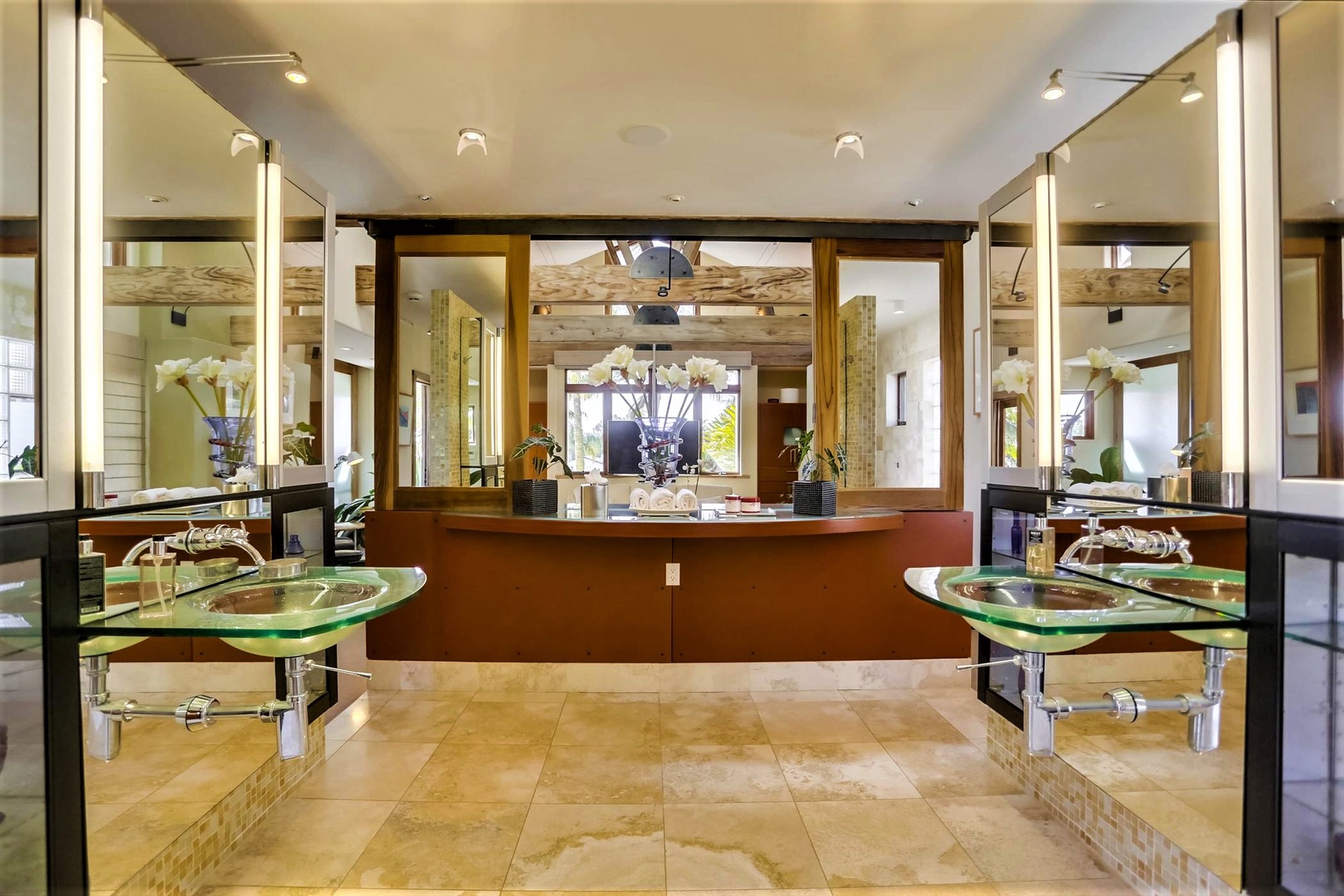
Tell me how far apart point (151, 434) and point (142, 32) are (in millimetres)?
1312

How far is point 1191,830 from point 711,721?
70.6 inches

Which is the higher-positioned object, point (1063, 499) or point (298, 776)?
point (1063, 499)

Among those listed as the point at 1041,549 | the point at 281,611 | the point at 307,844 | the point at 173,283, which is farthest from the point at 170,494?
the point at 1041,549

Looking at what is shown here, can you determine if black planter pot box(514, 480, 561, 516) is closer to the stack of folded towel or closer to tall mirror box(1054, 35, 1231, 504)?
the stack of folded towel

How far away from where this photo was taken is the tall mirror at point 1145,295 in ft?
4.75

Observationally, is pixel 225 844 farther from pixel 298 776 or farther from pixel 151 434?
pixel 151 434

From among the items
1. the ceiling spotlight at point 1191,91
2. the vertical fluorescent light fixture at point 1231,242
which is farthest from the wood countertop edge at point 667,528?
the ceiling spotlight at point 1191,91

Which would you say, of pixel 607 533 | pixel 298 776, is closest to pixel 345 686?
pixel 298 776

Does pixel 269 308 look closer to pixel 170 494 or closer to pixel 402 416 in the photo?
pixel 170 494

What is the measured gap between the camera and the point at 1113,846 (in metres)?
→ 1.87

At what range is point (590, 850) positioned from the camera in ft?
6.48

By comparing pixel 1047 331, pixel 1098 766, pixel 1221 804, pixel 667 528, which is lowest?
pixel 1098 766

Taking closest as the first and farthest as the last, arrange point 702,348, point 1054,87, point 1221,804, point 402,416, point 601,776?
point 1221,804, point 1054,87, point 601,776, point 402,416, point 702,348

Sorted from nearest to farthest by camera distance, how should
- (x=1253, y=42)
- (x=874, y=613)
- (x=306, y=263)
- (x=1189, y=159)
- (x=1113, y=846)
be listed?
(x=1253, y=42), (x=1189, y=159), (x=1113, y=846), (x=306, y=263), (x=874, y=613)
